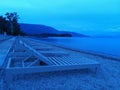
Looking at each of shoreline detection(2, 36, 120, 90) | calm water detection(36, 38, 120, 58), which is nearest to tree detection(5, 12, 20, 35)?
calm water detection(36, 38, 120, 58)

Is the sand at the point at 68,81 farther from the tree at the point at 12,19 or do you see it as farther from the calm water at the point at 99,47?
the tree at the point at 12,19

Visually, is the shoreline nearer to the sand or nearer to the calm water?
the sand

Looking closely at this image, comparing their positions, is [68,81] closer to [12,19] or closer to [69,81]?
[69,81]

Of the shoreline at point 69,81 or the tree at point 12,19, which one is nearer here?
the shoreline at point 69,81

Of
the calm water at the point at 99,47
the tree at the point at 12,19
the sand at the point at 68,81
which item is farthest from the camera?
the tree at the point at 12,19

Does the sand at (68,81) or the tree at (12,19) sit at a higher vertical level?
the tree at (12,19)

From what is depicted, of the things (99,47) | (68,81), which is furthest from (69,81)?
(99,47)

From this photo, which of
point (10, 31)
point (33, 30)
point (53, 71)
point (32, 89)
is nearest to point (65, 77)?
point (53, 71)

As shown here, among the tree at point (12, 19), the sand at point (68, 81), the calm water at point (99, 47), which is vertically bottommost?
the calm water at point (99, 47)

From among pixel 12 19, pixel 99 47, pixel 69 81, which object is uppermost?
pixel 12 19

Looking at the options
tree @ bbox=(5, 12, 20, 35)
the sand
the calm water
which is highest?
tree @ bbox=(5, 12, 20, 35)

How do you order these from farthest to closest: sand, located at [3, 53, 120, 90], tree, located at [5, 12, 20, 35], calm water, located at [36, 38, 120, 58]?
tree, located at [5, 12, 20, 35] < calm water, located at [36, 38, 120, 58] < sand, located at [3, 53, 120, 90]

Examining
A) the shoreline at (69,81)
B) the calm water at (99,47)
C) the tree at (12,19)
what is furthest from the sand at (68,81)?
the tree at (12,19)

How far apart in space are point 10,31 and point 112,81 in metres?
51.3
